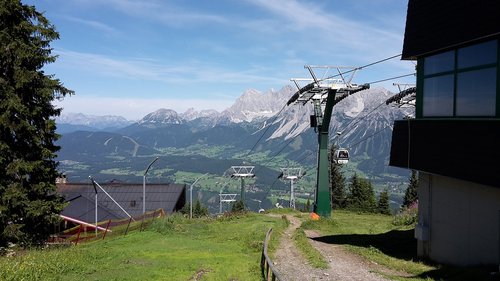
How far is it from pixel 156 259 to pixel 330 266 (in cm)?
766

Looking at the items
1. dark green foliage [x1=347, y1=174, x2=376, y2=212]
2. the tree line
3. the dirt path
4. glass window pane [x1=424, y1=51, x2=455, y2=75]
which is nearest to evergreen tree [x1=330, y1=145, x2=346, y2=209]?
the tree line

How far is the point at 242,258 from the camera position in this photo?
19375 millimetres

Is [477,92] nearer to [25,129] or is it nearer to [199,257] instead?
[199,257]

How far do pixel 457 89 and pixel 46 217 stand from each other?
20302 mm

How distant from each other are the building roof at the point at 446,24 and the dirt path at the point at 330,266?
8.36 meters

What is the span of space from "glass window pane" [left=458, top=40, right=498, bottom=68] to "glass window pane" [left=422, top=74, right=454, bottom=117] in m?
0.80

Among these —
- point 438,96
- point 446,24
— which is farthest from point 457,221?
point 446,24

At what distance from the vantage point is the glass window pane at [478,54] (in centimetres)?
1364

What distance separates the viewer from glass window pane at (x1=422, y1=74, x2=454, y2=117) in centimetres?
1576

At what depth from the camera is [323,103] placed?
3666 cm

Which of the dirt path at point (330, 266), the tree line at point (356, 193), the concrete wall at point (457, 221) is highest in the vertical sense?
the concrete wall at point (457, 221)

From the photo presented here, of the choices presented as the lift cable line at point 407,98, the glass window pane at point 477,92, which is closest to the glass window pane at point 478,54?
the glass window pane at point 477,92

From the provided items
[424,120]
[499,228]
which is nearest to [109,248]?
[424,120]

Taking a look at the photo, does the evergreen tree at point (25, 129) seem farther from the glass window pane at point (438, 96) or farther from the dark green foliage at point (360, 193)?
the dark green foliage at point (360, 193)
